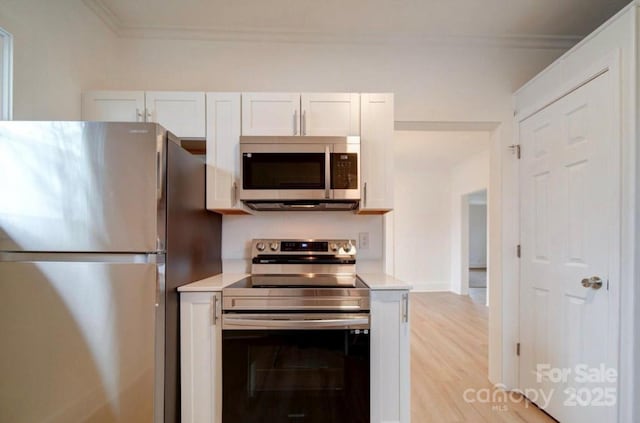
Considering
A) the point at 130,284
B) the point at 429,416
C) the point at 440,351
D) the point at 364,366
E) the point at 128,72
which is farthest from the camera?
the point at 440,351

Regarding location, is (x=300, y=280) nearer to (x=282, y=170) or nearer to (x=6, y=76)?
(x=282, y=170)

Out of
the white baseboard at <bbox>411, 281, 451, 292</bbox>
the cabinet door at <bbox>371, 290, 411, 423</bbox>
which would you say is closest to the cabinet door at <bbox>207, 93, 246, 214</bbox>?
the cabinet door at <bbox>371, 290, 411, 423</bbox>

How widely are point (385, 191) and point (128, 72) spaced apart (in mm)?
2174

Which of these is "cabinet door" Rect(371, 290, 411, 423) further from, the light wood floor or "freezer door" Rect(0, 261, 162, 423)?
"freezer door" Rect(0, 261, 162, 423)

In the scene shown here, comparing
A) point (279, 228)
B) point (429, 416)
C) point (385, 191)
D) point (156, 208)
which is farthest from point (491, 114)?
point (156, 208)

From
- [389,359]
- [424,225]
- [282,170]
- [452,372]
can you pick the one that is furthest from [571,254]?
[424,225]

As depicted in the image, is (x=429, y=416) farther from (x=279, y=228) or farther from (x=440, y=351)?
(x=279, y=228)

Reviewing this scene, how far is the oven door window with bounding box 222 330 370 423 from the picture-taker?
152 centimetres

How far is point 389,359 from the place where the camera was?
1.57m

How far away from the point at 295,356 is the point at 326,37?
2.27 meters

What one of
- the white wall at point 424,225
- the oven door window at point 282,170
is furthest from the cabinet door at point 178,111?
the white wall at point 424,225

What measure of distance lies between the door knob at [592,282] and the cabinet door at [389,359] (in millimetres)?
1013

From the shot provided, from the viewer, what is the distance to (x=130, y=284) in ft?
4.35

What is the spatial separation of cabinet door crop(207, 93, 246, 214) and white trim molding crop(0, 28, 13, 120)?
0.95m
